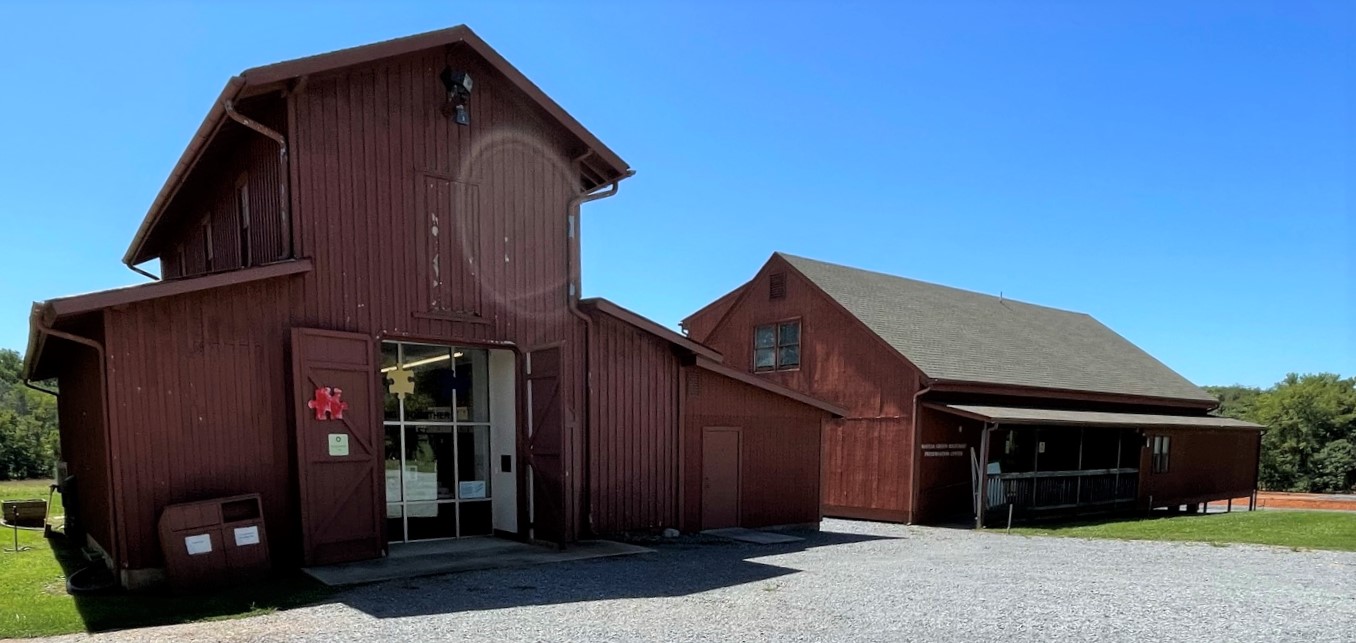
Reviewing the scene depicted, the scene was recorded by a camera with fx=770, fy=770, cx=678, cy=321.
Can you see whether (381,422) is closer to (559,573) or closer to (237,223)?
(559,573)

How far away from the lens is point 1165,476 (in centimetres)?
2152

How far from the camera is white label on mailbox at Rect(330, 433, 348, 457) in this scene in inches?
347

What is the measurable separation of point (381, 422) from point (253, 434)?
4.47ft

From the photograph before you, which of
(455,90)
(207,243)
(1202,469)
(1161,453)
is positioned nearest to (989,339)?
Result: (1161,453)

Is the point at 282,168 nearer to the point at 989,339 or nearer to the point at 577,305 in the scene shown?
the point at 577,305

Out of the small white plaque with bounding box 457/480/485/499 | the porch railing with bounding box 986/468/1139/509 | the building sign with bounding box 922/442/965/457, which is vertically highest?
the small white plaque with bounding box 457/480/485/499

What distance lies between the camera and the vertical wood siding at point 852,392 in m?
17.0

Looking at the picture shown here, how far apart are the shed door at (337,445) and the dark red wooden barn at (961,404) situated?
1158 cm

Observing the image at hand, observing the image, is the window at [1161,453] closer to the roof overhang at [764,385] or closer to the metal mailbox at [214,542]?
the roof overhang at [764,385]

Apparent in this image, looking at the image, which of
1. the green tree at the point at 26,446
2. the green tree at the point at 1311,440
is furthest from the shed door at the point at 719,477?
the green tree at the point at 1311,440

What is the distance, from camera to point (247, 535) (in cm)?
803

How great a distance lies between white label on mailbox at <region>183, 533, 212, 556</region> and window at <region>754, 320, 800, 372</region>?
14.1 metres

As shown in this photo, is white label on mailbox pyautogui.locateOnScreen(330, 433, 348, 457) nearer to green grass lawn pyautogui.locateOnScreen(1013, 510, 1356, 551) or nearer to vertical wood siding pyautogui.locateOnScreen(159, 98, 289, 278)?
vertical wood siding pyautogui.locateOnScreen(159, 98, 289, 278)

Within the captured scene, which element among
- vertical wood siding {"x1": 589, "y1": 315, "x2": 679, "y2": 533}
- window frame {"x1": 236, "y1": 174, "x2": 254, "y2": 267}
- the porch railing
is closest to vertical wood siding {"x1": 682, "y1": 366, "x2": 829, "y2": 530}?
vertical wood siding {"x1": 589, "y1": 315, "x2": 679, "y2": 533}
